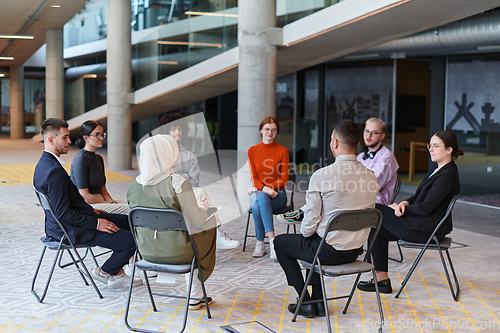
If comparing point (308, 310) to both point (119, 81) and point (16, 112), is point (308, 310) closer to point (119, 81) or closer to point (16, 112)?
point (119, 81)

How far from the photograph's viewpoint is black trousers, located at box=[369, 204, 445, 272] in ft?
12.8

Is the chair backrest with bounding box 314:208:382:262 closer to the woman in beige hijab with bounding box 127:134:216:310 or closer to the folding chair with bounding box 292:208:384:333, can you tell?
the folding chair with bounding box 292:208:384:333

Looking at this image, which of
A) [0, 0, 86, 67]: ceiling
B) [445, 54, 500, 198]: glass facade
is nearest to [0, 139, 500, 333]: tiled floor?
[445, 54, 500, 198]: glass facade

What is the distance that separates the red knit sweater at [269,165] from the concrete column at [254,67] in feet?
7.23

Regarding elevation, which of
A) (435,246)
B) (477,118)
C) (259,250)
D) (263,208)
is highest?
(477,118)

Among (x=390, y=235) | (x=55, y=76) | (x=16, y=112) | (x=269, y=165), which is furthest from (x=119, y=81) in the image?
(x=16, y=112)

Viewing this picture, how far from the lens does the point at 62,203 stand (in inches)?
140

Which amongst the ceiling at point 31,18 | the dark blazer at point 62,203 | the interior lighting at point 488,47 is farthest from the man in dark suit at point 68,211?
the ceiling at point 31,18

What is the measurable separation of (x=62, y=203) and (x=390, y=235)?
2620 millimetres

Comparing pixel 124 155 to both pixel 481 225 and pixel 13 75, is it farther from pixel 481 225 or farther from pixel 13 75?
pixel 13 75

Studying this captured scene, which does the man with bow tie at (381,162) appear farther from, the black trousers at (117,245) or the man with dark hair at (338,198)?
the black trousers at (117,245)

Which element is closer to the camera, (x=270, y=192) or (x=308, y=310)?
(x=308, y=310)

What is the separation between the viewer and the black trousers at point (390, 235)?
390 centimetres

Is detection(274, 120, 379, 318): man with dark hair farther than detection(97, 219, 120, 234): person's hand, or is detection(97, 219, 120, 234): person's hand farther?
detection(97, 219, 120, 234): person's hand
